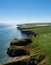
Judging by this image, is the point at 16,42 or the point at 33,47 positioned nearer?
the point at 33,47

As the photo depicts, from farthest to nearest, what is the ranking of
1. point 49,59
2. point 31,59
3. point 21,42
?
point 21,42
point 31,59
point 49,59

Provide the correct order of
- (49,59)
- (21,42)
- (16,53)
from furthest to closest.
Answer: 1. (21,42)
2. (16,53)
3. (49,59)

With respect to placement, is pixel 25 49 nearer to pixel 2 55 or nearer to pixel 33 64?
pixel 2 55

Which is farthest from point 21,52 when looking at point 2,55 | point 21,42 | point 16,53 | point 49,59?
point 49,59

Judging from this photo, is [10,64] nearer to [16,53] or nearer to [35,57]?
[35,57]

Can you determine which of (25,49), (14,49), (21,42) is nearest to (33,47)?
(25,49)

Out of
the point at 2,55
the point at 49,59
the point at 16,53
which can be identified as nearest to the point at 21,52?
the point at 16,53

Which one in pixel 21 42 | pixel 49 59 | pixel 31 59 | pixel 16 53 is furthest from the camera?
pixel 21 42

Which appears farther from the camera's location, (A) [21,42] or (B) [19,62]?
(A) [21,42]
